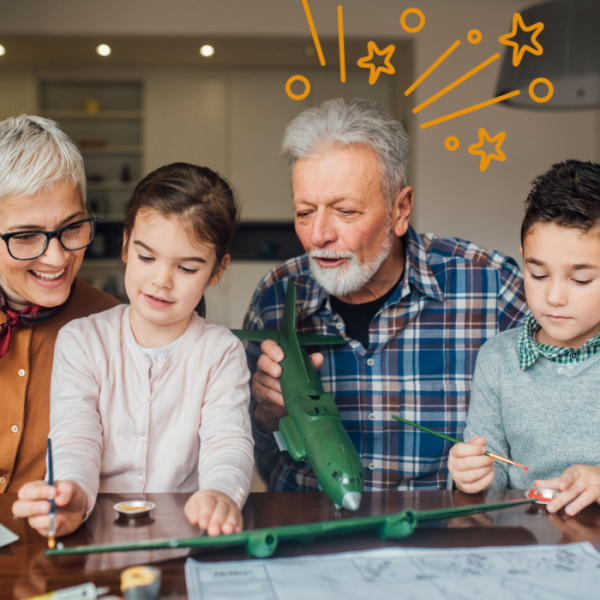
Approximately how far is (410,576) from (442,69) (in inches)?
168

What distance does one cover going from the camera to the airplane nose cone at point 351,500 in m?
0.90

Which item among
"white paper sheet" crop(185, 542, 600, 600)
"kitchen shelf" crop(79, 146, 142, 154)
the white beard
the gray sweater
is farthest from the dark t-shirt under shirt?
"kitchen shelf" crop(79, 146, 142, 154)

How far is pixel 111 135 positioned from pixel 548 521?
5361 mm

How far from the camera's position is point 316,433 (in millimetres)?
985

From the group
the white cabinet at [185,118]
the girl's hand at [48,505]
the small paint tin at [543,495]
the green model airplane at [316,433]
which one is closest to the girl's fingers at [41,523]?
the girl's hand at [48,505]

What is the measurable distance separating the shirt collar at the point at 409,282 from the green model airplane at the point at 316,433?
34 cm

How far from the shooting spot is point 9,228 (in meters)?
1.18

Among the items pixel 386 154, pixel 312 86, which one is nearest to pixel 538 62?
pixel 386 154

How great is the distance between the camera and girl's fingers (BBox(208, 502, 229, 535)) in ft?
2.67

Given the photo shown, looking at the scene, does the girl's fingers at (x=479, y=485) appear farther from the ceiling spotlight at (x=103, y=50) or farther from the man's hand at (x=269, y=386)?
the ceiling spotlight at (x=103, y=50)

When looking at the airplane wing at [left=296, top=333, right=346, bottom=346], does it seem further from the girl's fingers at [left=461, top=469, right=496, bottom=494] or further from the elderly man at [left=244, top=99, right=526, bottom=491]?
the girl's fingers at [left=461, top=469, right=496, bottom=494]

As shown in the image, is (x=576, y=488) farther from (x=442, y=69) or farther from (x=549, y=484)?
(x=442, y=69)

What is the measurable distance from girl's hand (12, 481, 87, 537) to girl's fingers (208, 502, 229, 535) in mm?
196

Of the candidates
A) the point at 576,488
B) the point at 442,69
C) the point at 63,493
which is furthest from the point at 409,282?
the point at 442,69
